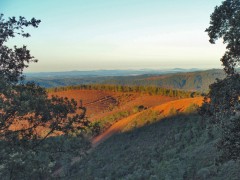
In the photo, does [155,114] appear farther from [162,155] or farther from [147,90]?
[147,90]

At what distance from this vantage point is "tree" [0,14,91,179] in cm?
1338

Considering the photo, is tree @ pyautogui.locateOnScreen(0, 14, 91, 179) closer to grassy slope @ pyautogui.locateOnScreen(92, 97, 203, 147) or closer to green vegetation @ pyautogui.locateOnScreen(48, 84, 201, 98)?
grassy slope @ pyautogui.locateOnScreen(92, 97, 203, 147)

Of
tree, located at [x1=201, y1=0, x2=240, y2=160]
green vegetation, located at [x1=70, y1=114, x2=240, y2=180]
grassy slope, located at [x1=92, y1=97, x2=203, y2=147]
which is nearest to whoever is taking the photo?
tree, located at [x1=201, y1=0, x2=240, y2=160]

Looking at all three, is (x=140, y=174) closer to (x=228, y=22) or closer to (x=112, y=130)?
(x=228, y=22)

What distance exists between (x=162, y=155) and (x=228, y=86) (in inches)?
934

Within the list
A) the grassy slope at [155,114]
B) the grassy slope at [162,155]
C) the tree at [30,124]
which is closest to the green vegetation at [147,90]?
the grassy slope at [155,114]

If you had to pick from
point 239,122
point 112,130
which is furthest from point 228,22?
point 112,130

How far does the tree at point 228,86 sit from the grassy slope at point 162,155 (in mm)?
6561

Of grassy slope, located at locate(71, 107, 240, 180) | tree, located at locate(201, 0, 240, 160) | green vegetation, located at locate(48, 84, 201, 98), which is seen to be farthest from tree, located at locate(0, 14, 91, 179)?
green vegetation, located at locate(48, 84, 201, 98)

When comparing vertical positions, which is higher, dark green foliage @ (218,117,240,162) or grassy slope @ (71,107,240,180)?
dark green foliage @ (218,117,240,162)

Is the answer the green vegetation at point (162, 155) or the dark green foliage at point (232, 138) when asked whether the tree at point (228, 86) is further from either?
the green vegetation at point (162, 155)

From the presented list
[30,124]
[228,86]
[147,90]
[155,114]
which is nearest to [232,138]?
[228,86]

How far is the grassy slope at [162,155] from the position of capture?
23953 millimetres

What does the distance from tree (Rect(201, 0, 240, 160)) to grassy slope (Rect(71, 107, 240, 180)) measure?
6561 millimetres
